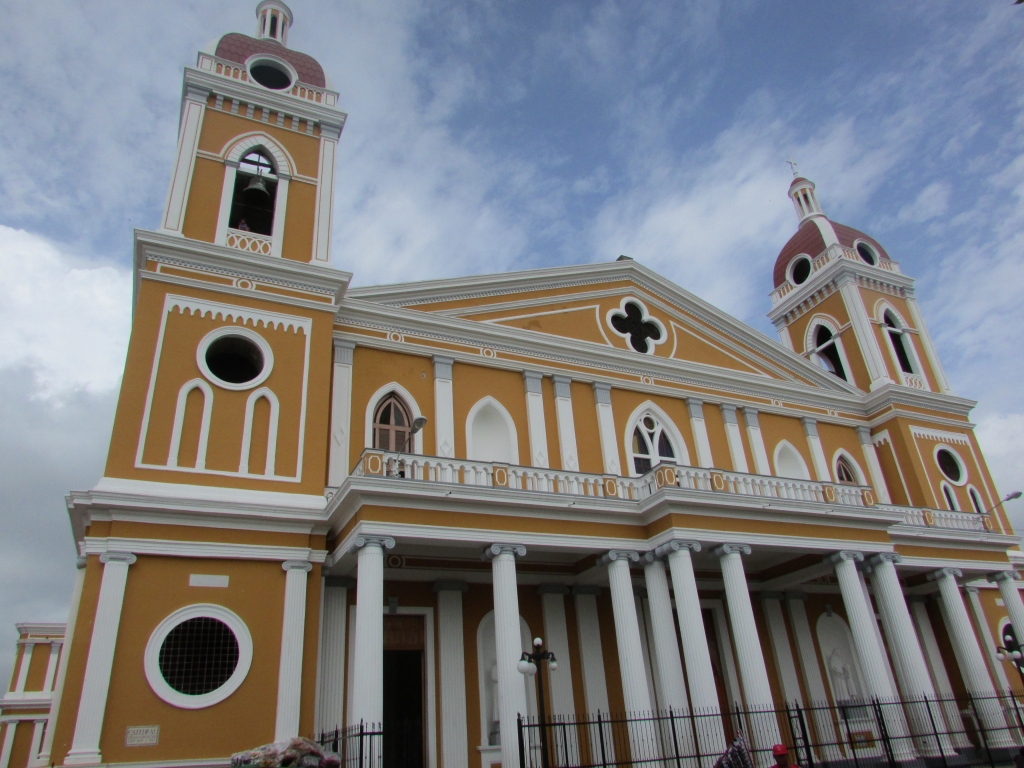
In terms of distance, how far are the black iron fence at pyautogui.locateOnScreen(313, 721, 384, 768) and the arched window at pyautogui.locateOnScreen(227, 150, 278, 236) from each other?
10.5 meters

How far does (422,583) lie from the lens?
50.6 feet

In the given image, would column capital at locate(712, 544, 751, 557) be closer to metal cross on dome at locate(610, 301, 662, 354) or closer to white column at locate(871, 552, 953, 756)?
white column at locate(871, 552, 953, 756)

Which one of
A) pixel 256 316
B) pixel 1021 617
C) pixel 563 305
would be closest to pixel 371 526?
pixel 256 316

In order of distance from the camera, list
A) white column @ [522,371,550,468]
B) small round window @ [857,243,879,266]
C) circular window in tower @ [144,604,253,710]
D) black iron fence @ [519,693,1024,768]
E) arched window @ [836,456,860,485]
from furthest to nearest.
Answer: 1. small round window @ [857,243,879,266]
2. arched window @ [836,456,860,485]
3. white column @ [522,371,550,468]
4. black iron fence @ [519,693,1024,768]
5. circular window in tower @ [144,604,253,710]

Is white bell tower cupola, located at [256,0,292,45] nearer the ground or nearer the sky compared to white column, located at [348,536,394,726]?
nearer the sky

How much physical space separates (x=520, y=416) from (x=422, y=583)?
466 centimetres

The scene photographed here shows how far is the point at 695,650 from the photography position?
13.8 metres

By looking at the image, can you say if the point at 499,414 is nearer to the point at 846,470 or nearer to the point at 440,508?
the point at 440,508

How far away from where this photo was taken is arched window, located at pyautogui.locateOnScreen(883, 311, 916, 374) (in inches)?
997

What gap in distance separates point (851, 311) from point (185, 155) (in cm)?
2078

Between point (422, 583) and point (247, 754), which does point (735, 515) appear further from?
point (247, 754)

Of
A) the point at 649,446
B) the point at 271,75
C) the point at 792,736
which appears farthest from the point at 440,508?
the point at 271,75

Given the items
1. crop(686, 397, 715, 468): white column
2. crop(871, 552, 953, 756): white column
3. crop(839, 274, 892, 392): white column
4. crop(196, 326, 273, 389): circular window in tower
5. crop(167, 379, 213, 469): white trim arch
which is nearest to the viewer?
crop(167, 379, 213, 469): white trim arch

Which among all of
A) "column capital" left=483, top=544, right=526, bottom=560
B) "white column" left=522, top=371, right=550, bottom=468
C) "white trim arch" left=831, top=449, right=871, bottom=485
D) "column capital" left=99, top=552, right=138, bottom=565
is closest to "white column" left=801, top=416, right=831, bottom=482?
"white trim arch" left=831, top=449, right=871, bottom=485
